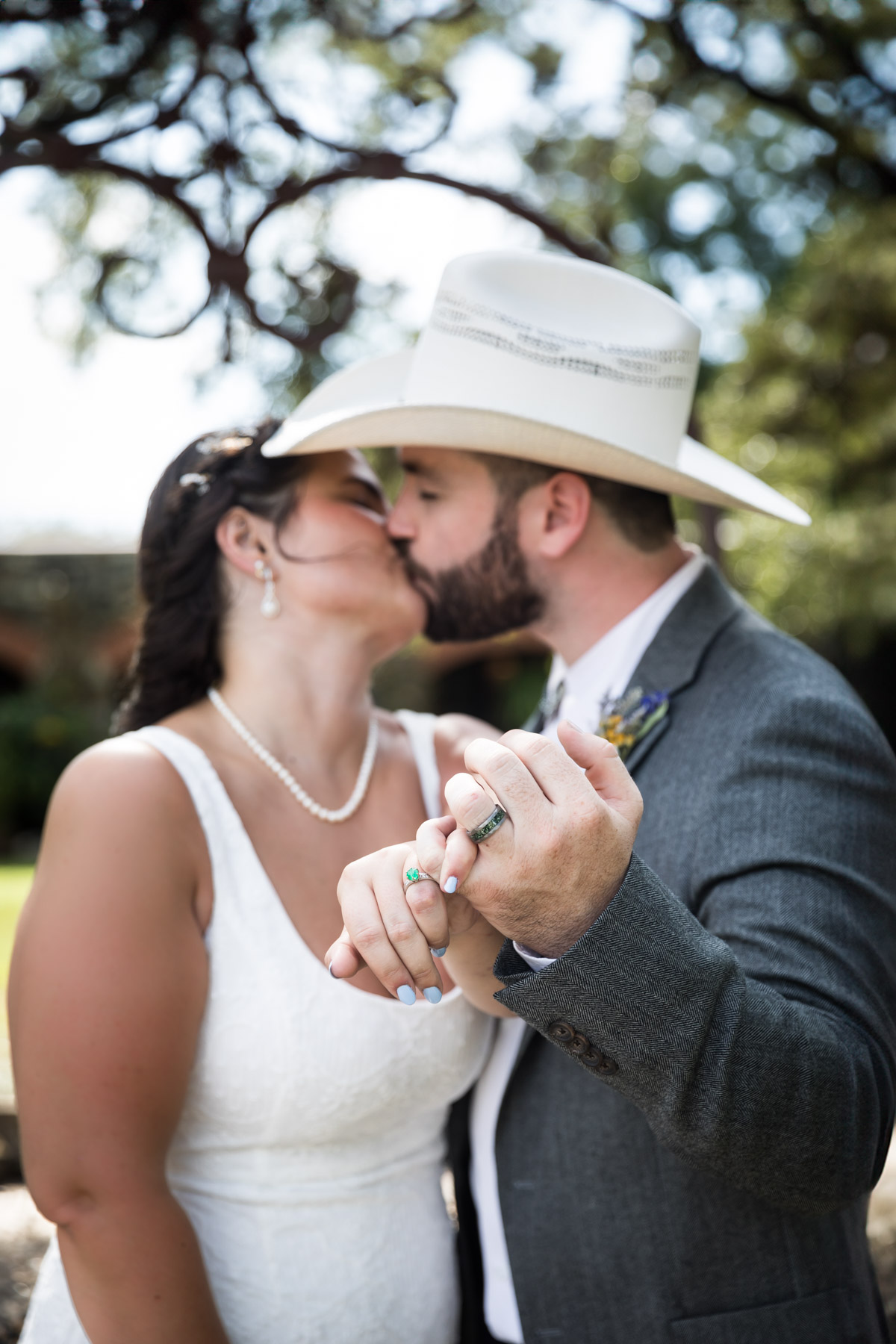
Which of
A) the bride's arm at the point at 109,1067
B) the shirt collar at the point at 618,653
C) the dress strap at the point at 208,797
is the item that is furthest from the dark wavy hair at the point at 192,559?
the shirt collar at the point at 618,653

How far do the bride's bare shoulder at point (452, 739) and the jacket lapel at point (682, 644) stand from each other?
526mm

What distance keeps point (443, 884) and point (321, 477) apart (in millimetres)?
1480

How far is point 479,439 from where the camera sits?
7.22 feet

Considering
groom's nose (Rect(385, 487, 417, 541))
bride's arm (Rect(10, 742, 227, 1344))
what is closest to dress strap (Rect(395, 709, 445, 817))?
groom's nose (Rect(385, 487, 417, 541))

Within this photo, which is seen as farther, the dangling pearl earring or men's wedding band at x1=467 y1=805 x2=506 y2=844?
the dangling pearl earring

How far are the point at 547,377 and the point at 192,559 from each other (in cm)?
89

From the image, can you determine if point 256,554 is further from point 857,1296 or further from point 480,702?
point 480,702

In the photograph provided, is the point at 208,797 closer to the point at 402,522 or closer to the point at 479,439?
the point at 402,522

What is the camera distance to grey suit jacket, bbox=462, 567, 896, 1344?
4.24 ft

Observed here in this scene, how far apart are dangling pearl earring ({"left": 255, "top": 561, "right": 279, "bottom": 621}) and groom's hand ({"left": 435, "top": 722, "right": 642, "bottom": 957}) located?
4.00 ft

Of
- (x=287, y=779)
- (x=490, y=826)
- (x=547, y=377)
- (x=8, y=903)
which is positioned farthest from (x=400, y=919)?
(x=8, y=903)

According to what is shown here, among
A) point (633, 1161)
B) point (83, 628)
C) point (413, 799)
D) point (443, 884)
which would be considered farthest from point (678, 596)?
point (83, 628)

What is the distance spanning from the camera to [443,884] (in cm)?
114

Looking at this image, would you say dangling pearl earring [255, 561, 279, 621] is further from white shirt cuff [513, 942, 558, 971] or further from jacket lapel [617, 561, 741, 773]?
white shirt cuff [513, 942, 558, 971]
